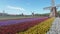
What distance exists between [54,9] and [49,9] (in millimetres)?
3227

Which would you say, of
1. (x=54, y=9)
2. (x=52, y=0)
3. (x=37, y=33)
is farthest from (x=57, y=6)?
(x=37, y=33)

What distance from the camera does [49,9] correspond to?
64938mm

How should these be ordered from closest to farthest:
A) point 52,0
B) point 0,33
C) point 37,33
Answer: point 0,33
point 37,33
point 52,0

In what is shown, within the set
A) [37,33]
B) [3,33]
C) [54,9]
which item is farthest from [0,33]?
[54,9]

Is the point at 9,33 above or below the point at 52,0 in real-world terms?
below

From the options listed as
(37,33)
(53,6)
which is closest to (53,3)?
(53,6)

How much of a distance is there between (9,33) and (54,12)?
189ft

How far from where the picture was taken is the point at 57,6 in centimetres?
6456

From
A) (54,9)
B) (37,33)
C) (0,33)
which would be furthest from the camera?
(54,9)

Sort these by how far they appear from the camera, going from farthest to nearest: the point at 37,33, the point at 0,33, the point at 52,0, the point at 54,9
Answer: the point at 54,9
the point at 52,0
the point at 37,33
the point at 0,33

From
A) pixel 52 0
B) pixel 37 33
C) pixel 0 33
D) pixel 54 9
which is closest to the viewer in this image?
pixel 0 33

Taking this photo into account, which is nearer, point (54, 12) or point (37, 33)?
point (37, 33)

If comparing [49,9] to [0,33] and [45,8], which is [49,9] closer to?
[45,8]

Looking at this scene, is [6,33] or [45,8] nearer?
[6,33]
